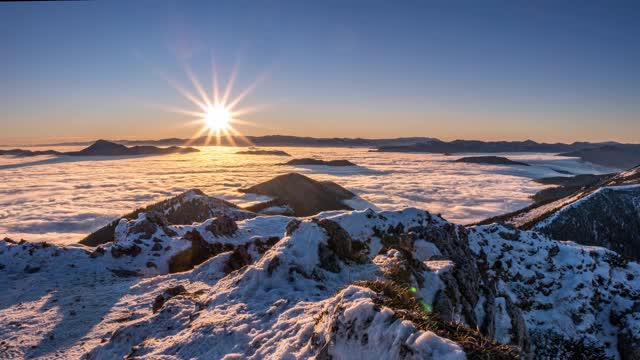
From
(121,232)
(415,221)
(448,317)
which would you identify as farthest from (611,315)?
(121,232)

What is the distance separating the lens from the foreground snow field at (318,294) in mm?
7977

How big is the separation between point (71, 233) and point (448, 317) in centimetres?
9823

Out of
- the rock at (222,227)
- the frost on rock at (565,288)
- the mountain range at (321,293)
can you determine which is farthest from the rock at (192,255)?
the frost on rock at (565,288)

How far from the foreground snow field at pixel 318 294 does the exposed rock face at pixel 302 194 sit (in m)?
83.9

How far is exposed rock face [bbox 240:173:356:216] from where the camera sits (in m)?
121

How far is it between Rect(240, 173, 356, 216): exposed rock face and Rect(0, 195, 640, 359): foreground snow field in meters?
83.9

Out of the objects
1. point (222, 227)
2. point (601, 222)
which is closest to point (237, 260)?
point (222, 227)

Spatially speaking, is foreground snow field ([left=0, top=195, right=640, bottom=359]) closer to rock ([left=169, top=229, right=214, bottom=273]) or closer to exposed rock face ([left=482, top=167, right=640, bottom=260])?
rock ([left=169, top=229, right=214, bottom=273])

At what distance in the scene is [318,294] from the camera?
1198 cm

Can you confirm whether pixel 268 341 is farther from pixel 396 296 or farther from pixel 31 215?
pixel 31 215

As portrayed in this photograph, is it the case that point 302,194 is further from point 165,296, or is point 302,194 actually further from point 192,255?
point 165,296

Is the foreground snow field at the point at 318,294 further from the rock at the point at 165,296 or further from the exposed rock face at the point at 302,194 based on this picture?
the exposed rock face at the point at 302,194

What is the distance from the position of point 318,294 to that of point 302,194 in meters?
118

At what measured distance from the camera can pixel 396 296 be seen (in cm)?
845
